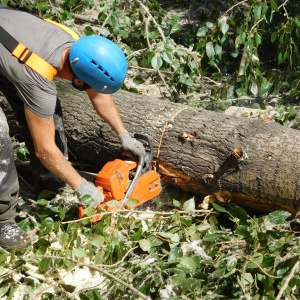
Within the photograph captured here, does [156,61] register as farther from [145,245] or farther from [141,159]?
Answer: [145,245]

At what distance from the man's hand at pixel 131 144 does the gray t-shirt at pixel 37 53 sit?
2.25ft

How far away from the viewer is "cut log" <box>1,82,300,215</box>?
11.8ft

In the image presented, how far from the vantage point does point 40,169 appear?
4207 millimetres

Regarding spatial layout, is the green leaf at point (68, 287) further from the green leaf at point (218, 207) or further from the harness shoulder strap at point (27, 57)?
the harness shoulder strap at point (27, 57)

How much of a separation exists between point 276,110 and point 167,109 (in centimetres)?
109

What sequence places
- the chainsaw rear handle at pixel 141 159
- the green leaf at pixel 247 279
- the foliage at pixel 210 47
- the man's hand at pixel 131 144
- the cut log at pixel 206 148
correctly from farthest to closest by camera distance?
the foliage at pixel 210 47, the man's hand at pixel 131 144, the chainsaw rear handle at pixel 141 159, the cut log at pixel 206 148, the green leaf at pixel 247 279

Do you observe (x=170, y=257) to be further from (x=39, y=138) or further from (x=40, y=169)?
(x=40, y=169)

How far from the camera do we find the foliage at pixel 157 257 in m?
2.99

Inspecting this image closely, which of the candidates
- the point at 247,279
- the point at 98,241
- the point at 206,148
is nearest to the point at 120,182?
the point at 98,241

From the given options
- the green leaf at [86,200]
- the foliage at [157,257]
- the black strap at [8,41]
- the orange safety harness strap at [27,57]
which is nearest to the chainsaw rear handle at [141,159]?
the foliage at [157,257]

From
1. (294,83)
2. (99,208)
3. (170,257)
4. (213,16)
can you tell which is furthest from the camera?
(213,16)

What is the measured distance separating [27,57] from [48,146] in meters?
0.52

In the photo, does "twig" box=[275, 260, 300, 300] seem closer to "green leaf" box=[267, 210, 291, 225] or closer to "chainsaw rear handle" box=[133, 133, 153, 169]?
"green leaf" box=[267, 210, 291, 225]

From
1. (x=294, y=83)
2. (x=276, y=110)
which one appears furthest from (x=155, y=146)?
(x=294, y=83)
